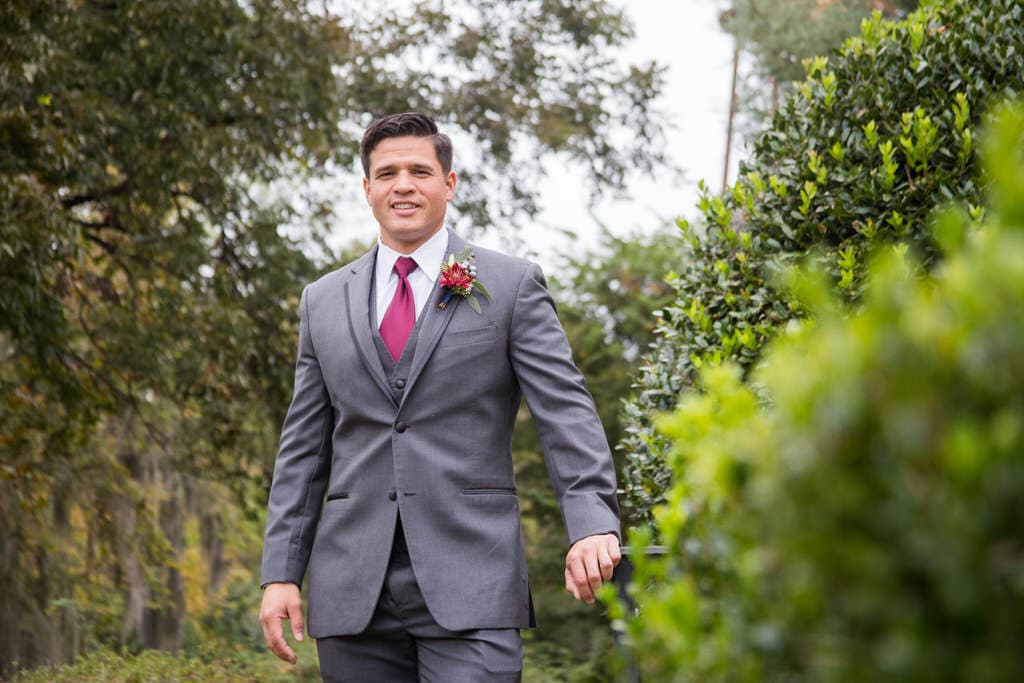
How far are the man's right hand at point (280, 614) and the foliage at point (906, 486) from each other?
2.40m

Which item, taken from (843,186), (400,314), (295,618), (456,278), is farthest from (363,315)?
(843,186)

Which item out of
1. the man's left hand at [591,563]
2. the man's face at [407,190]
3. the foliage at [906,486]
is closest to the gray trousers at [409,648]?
the man's left hand at [591,563]

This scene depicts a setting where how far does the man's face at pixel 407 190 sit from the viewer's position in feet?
11.5

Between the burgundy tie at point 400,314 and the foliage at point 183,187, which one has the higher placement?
the foliage at point 183,187

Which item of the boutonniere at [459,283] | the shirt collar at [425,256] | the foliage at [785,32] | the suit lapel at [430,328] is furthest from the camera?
the foliage at [785,32]

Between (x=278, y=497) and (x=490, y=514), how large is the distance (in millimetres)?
719

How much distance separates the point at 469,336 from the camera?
3.37 metres

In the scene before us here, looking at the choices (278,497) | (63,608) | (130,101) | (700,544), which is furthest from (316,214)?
(700,544)

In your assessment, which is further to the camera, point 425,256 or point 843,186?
point 843,186

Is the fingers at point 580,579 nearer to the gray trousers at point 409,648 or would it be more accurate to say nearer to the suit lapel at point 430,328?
the gray trousers at point 409,648

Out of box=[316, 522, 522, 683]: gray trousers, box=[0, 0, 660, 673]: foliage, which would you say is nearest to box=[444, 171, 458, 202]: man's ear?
box=[316, 522, 522, 683]: gray trousers

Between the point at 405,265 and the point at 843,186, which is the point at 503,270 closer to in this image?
the point at 405,265

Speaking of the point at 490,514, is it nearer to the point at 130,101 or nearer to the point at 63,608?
the point at 130,101

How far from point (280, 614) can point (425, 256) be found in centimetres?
118
